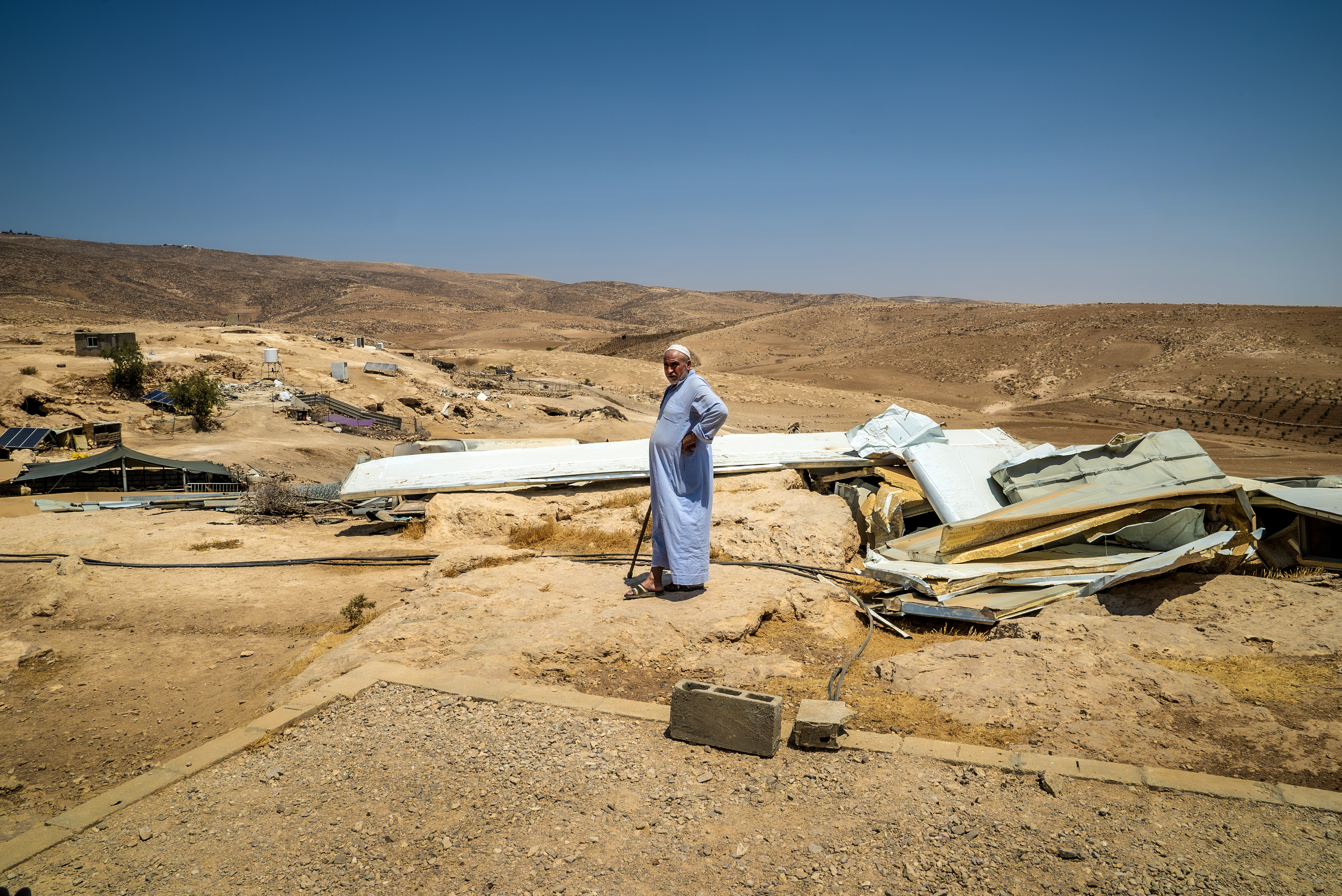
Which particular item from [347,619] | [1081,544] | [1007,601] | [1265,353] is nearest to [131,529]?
[347,619]

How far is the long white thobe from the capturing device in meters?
5.34

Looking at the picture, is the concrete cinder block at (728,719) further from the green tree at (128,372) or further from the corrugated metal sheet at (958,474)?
the green tree at (128,372)

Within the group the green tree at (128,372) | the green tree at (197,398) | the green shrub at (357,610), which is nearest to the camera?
the green shrub at (357,610)

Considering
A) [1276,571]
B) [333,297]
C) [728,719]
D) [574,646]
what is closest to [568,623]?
[574,646]

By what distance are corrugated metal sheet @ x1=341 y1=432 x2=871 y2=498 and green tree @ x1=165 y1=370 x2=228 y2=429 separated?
36.5 ft

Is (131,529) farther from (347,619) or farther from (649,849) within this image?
(649,849)

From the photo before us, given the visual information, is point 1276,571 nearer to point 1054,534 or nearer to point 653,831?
point 1054,534

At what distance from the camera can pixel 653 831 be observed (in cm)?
309

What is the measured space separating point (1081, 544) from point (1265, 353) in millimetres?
38452

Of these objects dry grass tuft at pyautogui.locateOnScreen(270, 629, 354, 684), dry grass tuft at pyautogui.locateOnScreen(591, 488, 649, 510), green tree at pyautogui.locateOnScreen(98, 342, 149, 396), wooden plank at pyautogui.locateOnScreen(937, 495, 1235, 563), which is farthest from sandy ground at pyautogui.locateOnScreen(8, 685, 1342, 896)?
green tree at pyautogui.locateOnScreen(98, 342, 149, 396)

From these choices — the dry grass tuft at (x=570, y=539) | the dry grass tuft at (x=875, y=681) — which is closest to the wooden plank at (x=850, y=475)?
the dry grass tuft at (x=570, y=539)

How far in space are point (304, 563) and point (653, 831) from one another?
612 centimetres

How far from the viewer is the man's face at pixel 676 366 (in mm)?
5332

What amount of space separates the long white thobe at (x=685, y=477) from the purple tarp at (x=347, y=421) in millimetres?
17510
